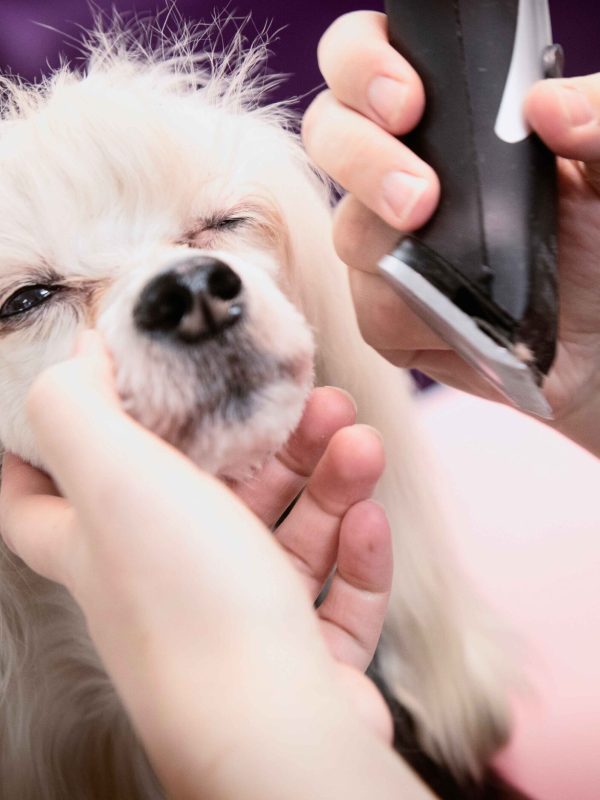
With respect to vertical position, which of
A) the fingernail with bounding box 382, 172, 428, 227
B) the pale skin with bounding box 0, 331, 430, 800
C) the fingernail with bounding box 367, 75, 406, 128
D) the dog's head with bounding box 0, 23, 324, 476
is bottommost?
the pale skin with bounding box 0, 331, 430, 800

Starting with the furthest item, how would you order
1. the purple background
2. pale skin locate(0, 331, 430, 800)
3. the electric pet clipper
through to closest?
the purple background < the electric pet clipper < pale skin locate(0, 331, 430, 800)

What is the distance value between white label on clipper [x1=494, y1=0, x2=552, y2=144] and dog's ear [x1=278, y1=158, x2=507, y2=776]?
1.06 ft

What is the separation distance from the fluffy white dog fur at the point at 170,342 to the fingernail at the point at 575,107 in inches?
8.4

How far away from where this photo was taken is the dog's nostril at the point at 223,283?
475mm

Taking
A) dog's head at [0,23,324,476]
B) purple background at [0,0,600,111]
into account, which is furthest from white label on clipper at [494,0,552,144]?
purple background at [0,0,600,111]

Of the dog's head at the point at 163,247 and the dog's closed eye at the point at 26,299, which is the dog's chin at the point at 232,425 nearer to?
the dog's head at the point at 163,247

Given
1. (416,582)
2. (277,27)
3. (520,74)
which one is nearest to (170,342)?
(520,74)

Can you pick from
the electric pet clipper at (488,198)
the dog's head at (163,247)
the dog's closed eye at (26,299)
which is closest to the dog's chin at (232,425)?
the dog's head at (163,247)

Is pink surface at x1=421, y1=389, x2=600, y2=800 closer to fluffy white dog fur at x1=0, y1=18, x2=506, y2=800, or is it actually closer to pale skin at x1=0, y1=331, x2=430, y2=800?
fluffy white dog fur at x1=0, y1=18, x2=506, y2=800

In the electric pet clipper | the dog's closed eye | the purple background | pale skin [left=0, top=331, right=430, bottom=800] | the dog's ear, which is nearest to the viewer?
pale skin [left=0, top=331, right=430, bottom=800]

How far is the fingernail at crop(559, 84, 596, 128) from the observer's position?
1.48 feet

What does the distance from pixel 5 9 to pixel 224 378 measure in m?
0.97

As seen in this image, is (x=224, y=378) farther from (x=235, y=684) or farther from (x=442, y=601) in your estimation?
(x=442, y=601)

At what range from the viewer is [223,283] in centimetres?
48
